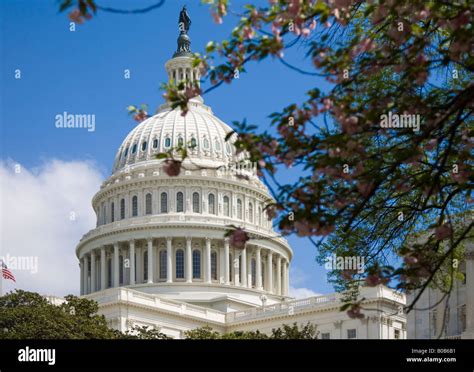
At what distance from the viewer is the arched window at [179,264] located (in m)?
145

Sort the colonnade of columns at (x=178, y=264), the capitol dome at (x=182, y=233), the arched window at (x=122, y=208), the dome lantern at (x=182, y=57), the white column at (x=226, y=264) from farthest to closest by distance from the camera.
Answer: the dome lantern at (x=182, y=57)
the arched window at (x=122, y=208)
the white column at (x=226, y=264)
the colonnade of columns at (x=178, y=264)
the capitol dome at (x=182, y=233)

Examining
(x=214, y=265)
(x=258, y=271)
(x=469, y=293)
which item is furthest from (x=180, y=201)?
(x=469, y=293)

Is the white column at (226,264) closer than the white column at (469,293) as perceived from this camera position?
No

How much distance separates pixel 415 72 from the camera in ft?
56.7

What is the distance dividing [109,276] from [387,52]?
134442 mm

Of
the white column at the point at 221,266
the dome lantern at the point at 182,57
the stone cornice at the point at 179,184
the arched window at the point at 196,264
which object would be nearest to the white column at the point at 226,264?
the white column at the point at 221,266

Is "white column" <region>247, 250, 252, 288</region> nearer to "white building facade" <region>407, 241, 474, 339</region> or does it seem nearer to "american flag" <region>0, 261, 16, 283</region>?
"american flag" <region>0, 261, 16, 283</region>

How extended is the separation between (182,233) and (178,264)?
14.5 ft

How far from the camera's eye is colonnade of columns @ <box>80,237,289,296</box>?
14488cm

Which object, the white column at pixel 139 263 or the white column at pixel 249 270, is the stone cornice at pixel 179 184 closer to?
the white column at pixel 249 270

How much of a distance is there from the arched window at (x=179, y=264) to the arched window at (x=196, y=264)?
5.87 ft

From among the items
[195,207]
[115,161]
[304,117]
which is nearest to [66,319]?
[304,117]

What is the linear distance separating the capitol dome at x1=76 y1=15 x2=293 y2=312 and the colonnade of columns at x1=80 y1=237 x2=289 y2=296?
14cm

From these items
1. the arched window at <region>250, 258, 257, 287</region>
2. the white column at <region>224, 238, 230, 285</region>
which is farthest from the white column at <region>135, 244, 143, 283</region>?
the arched window at <region>250, 258, 257, 287</region>
